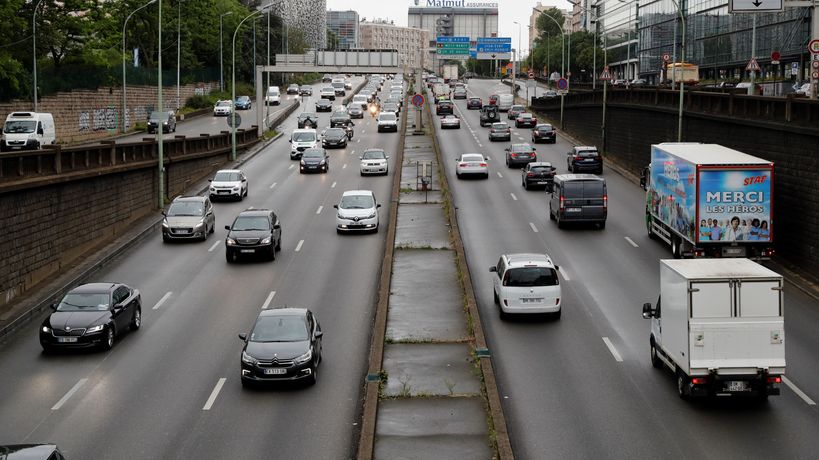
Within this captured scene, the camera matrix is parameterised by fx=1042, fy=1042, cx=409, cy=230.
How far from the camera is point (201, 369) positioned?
2339cm

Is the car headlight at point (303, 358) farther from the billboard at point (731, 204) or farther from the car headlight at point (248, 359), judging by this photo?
the billboard at point (731, 204)

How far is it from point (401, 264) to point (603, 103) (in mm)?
38523

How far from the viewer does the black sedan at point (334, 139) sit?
72688 millimetres

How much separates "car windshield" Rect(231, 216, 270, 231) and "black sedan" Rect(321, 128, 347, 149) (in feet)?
116

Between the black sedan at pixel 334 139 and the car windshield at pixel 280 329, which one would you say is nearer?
the car windshield at pixel 280 329

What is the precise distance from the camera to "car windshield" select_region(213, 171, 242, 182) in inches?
1999

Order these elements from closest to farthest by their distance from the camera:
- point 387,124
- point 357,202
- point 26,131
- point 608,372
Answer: point 608,372, point 357,202, point 26,131, point 387,124

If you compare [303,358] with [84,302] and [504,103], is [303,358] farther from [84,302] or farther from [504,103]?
[504,103]

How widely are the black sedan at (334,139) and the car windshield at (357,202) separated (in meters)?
30.3

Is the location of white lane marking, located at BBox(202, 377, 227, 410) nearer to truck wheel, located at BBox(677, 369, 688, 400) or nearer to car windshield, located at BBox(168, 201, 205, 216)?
truck wheel, located at BBox(677, 369, 688, 400)

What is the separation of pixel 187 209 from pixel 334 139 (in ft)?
107

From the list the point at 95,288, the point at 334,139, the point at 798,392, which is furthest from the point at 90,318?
the point at 334,139

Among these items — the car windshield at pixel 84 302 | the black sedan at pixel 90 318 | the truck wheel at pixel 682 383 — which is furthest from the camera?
the car windshield at pixel 84 302

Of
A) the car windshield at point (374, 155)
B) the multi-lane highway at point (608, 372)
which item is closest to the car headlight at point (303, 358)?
the multi-lane highway at point (608, 372)
